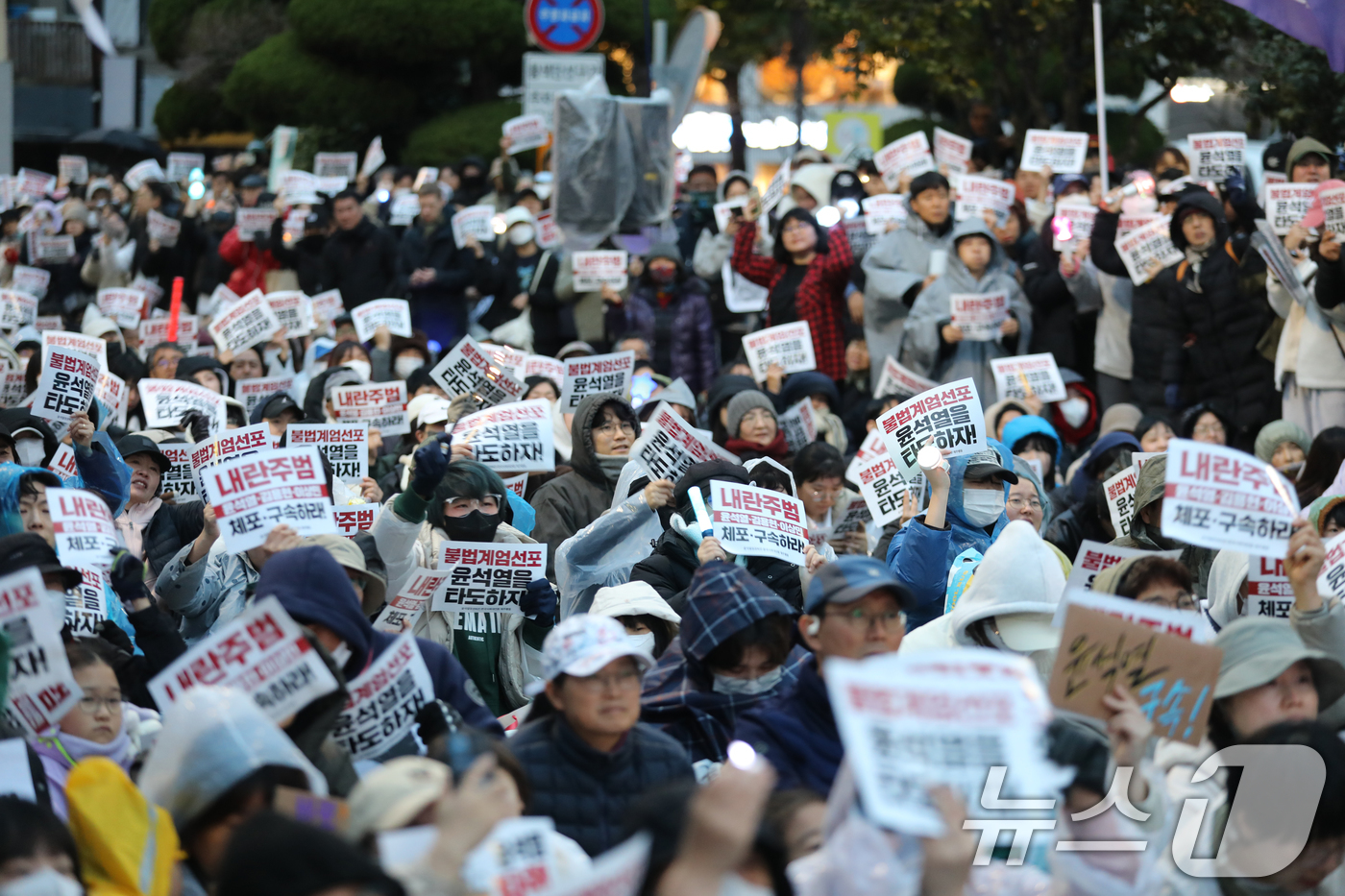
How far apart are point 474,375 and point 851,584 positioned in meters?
4.86

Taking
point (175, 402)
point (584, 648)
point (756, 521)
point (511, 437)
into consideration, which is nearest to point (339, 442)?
point (511, 437)

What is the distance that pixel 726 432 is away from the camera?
923 cm

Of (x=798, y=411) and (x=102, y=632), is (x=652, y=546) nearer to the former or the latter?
(x=102, y=632)

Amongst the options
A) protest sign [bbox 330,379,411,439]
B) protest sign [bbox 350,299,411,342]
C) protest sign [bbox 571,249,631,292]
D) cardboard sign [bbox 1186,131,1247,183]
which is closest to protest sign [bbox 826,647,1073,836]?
protest sign [bbox 330,379,411,439]

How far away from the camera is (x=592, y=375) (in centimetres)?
927

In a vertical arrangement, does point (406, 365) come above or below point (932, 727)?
below

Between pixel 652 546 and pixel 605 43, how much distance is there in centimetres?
1902

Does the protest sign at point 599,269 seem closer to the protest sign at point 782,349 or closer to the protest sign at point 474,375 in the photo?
the protest sign at point 782,349

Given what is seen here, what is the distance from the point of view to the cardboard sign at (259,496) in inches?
210

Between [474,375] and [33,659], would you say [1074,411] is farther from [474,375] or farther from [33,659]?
[33,659]

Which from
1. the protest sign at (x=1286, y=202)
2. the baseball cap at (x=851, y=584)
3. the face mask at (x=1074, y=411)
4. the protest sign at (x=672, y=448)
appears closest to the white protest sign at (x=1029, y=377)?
the face mask at (x=1074, y=411)

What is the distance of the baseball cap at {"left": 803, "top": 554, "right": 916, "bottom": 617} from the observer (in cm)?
438

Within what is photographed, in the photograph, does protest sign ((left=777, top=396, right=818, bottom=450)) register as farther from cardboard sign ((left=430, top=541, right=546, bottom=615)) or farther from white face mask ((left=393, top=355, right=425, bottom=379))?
cardboard sign ((left=430, top=541, right=546, bottom=615))

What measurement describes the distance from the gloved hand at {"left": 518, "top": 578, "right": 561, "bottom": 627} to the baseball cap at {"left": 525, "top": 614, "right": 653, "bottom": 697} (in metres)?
1.92
